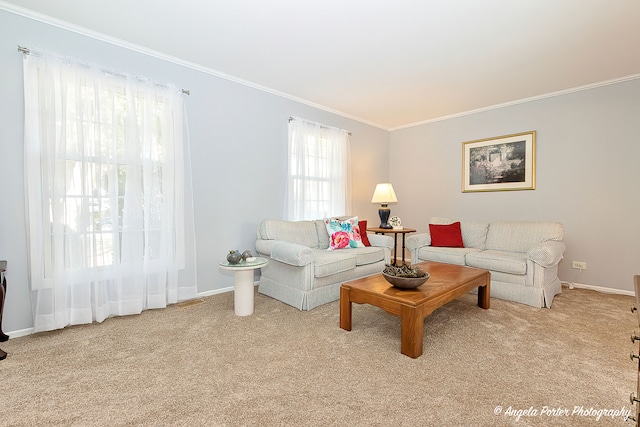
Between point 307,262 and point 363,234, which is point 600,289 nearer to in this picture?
point 363,234

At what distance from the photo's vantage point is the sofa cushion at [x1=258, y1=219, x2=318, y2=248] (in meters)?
3.52

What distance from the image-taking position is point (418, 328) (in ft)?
6.66

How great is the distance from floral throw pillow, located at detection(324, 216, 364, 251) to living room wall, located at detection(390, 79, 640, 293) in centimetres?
213

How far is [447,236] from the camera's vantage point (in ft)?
13.5

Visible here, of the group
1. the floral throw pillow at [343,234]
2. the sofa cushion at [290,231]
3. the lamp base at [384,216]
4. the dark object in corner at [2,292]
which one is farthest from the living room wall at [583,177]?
the dark object in corner at [2,292]

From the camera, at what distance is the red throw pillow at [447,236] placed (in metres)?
4.08

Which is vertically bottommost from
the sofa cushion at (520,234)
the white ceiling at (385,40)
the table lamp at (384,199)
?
the sofa cushion at (520,234)

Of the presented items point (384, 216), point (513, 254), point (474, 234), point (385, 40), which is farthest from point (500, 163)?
point (385, 40)

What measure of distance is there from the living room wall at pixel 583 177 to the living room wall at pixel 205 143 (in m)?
2.50

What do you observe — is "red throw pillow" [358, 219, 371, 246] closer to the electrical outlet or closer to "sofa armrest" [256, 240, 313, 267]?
"sofa armrest" [256, 240, 313, 267]

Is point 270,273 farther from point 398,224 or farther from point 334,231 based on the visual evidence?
point 398,224

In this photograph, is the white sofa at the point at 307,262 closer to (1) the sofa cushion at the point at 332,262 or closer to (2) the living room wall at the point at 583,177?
(1) the sofa cushion at the point at 332,262

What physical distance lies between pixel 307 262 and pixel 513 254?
2468mm

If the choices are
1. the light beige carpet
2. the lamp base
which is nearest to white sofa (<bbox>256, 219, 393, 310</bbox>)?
the light beige carpet
